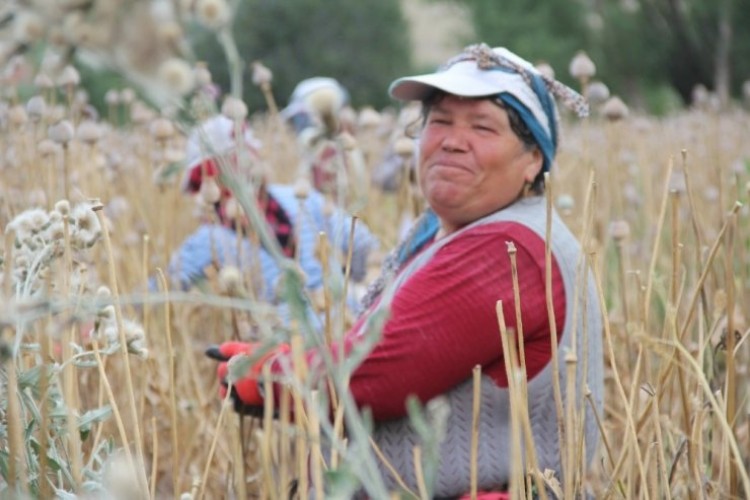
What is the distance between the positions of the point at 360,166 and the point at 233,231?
1.61 feet

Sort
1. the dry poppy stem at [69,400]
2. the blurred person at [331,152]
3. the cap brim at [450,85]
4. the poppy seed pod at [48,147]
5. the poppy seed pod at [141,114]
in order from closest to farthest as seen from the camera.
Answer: the dry poppy stem at [69,400] → the cap brim at [450,85] → the poppy seed pod at [48,147] → the blurred person at [331,152] → the poppy seed pod at [141,114]

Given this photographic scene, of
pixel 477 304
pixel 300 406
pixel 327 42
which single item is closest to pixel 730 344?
pixel 477 304

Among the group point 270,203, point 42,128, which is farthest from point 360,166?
point 42,128

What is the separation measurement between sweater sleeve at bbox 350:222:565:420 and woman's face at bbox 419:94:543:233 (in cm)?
13

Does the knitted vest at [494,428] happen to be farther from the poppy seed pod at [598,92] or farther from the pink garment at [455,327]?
the poppy seed pod at [598,92]

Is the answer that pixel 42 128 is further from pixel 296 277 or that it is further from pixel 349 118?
pixel 296 277

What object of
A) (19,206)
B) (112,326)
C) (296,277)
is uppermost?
(296,277)

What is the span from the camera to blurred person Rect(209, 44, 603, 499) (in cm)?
140

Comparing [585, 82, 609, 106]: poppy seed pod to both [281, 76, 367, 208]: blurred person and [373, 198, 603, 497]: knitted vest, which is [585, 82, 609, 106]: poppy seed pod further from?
[373, 198, 603, 497]: knitted vest

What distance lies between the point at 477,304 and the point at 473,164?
0.24 metres

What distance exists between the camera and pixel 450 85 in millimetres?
1551

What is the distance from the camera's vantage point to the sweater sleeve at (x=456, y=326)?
1.40 m

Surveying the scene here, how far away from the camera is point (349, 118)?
353 cm

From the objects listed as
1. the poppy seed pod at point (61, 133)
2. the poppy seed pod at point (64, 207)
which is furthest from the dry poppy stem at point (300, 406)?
the poppy seed pod at point (61, 133)
